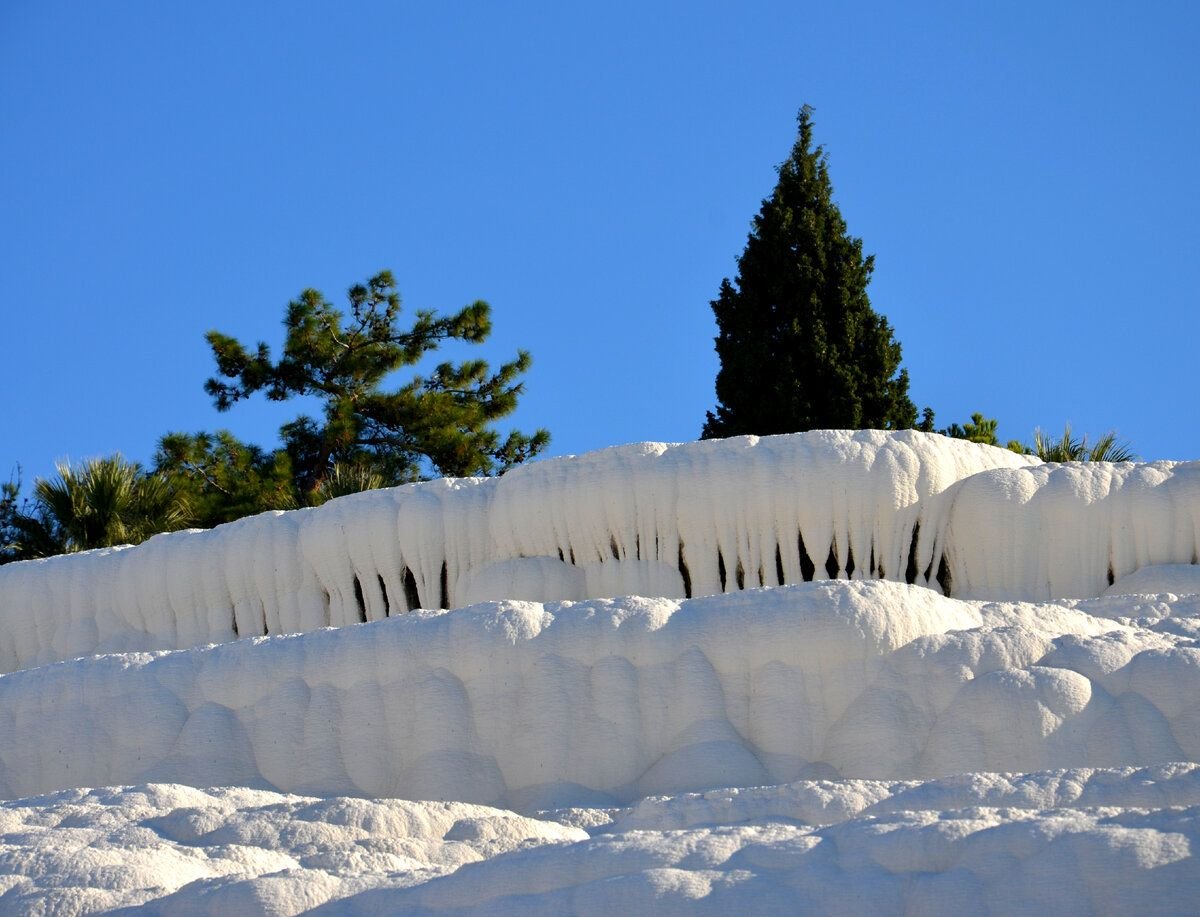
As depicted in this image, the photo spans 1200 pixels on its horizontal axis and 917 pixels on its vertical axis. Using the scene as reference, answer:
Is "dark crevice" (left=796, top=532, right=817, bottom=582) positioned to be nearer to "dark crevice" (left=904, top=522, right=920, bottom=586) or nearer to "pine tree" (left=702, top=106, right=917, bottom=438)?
"dark crevice" (left=904, top=522, right=920, bottom=586)

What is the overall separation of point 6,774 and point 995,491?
26.4ft

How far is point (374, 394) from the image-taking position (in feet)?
90.9

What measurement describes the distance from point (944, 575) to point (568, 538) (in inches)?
129

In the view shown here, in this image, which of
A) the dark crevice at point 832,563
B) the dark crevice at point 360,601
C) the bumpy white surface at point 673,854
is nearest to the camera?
the bumpy white surface at point 673,854

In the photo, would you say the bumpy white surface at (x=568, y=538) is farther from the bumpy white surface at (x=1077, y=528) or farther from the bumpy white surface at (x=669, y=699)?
the bumpy white surface at (x=669, y=699)

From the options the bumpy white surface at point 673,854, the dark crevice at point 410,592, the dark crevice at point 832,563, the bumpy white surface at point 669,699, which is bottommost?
the bumpy white surface at point 673,854

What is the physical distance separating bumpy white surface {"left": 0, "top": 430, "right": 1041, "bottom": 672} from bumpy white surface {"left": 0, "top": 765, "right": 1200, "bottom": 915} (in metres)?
5.64

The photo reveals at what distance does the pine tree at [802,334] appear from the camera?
23.2m

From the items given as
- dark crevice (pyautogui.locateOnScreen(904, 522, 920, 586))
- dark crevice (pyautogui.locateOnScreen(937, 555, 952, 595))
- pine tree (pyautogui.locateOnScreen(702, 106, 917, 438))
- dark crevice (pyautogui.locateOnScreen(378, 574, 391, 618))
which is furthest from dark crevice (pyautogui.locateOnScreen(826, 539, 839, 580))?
pine tree (pyautogui.locateOnScreen(702, 106, 917, 438))

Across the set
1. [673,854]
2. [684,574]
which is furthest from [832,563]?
[673,854]

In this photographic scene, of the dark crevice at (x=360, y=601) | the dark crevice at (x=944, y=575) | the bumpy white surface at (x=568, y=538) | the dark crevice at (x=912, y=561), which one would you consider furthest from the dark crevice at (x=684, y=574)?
the dark crevice at (x=360, y=601)

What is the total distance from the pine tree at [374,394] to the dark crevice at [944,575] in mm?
13174

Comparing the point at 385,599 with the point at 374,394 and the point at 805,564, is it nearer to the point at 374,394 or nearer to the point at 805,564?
the point at 805,564

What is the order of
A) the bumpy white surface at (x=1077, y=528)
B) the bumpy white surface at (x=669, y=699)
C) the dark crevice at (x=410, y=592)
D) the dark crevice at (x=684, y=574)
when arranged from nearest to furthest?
1. the bumpy white surface at (x=669, y=699)
2. the bumpy white surface at (x=1077, y=528)
3. the dark crevice at (x=684, y=574)
4. the dark crevice at (x=410, y=592)
